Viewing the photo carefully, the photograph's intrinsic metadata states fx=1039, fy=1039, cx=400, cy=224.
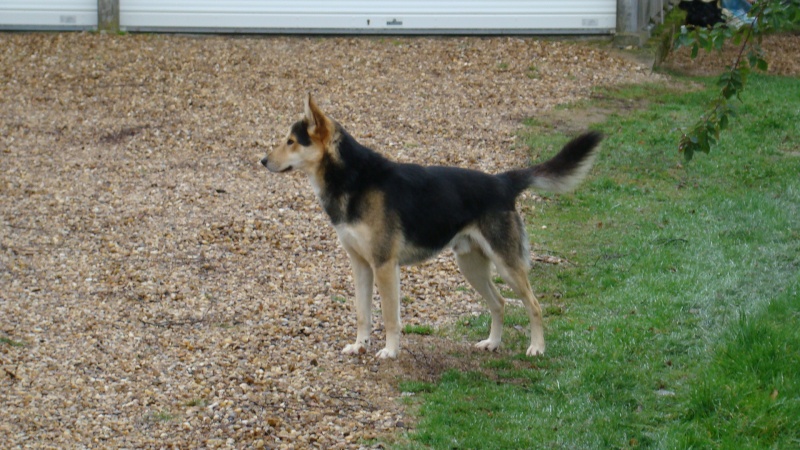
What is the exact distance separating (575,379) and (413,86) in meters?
9.17

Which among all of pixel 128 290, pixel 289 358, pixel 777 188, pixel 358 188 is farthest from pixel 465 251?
pixel 777 188

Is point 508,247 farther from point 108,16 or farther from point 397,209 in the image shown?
point 108,16

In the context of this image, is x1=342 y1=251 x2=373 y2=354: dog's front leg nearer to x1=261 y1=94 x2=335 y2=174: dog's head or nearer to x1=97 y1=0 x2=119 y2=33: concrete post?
x1=261 y1=94 x2=335 y2=174: dog's head

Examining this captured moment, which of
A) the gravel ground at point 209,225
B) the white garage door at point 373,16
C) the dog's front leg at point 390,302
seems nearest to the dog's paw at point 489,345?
the gravel ground at point 209,225

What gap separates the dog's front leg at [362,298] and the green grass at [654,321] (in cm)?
77

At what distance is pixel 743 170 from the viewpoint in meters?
11.8

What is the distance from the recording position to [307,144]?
689 cm

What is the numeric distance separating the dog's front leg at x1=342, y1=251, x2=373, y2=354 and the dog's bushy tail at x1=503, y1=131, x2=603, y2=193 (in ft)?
3.85

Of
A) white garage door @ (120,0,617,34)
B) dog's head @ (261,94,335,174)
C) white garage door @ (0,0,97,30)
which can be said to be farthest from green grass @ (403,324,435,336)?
white garage door @ (0,0,97,30)

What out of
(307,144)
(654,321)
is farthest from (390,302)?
(654,321)

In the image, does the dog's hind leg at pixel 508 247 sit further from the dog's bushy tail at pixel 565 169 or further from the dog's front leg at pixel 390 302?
the dog's front leg at pixel 390 302

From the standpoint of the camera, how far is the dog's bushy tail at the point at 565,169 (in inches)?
279

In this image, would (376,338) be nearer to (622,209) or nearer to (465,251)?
(465,251)

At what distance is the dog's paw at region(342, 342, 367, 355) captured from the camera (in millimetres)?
7043
